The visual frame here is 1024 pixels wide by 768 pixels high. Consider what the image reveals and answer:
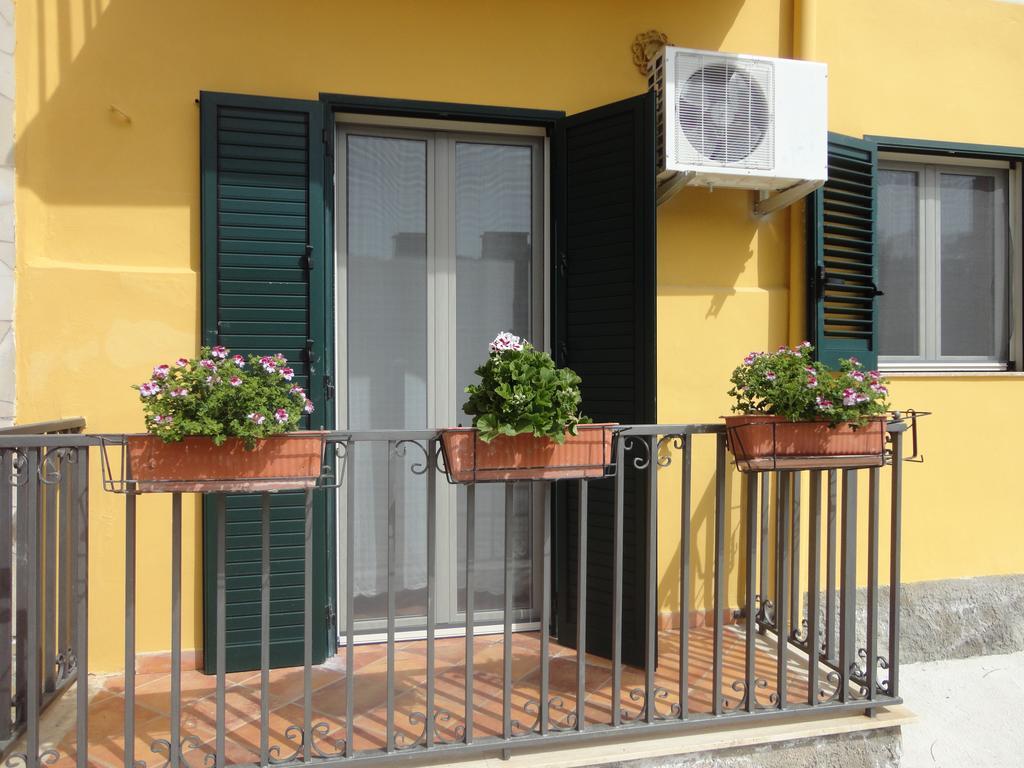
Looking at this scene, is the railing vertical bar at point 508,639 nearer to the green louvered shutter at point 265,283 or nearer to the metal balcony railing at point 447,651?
the metal balcony railing at point 447,651

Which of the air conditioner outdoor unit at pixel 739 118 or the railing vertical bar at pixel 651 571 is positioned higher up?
the air conditioner outdoor unit at pixel 739 118

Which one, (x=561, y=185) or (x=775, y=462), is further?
(x=561, y=185)

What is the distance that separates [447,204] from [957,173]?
3.04 meters

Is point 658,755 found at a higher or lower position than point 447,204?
lower

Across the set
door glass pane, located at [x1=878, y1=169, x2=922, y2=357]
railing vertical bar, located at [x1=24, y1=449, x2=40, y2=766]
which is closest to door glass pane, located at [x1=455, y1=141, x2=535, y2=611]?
railing vertical bar, located at [x1=24, y1=449, x2=40, y2=766]

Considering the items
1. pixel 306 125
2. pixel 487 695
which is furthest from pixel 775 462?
pixel 306 125

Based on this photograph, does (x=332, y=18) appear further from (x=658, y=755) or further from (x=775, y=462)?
(x=658, y=755)

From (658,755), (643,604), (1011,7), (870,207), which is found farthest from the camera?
(1011,7)

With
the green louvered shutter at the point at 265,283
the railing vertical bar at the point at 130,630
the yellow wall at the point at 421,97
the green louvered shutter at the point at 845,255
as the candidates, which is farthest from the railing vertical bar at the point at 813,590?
the railing vertical bar at the point at 130,630

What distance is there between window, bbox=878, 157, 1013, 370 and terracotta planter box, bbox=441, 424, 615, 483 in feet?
8.44

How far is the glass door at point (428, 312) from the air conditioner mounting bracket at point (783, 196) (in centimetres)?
114

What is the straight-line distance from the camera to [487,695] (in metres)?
3.00

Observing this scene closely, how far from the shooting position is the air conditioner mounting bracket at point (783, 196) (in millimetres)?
3605

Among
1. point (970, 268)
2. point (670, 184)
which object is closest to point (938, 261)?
point (970, 268)
